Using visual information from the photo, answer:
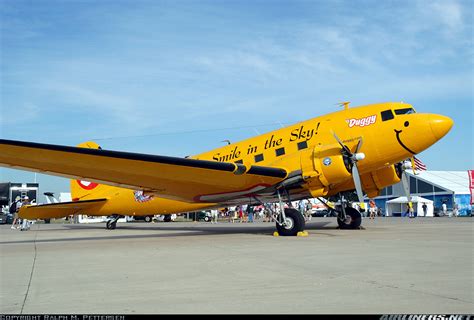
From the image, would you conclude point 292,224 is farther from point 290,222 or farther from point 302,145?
point 302,145

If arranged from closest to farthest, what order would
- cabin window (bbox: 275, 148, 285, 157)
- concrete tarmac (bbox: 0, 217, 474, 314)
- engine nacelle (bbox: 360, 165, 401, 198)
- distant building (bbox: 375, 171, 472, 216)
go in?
concrete tarmac (bbox: 0, 217, 474, 314)
cabin window (bbox: 275, 148, 285, 157)
engine nacelle (bbox: 360, 165, 401, 198)
distant building (bbox: 375, 171, 472, 216)

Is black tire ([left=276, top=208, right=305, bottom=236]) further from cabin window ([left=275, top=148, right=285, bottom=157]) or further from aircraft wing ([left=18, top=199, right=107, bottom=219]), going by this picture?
aircraft wing ([left=18, top=199, right=107, bottom=219])

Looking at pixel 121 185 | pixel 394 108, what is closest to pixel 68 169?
pixel 121 185

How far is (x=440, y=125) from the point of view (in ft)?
50.6

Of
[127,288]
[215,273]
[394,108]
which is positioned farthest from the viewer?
[394,108]

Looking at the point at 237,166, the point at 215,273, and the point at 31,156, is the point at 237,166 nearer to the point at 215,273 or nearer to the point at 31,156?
the point at 31,156

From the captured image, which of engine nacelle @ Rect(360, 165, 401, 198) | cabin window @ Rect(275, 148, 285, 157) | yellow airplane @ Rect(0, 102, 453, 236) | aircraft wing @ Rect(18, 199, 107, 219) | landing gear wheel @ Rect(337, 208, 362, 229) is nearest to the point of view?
yellow airplane @ Rect(0, 102, 453, 236)

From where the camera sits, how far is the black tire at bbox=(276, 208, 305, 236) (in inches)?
621

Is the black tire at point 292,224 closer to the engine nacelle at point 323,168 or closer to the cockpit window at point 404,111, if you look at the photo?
the engine nacelle at point 323,168

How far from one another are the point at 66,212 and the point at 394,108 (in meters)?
17.0

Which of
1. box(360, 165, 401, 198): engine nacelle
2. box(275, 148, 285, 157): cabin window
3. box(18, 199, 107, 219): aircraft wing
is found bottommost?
box(18, 199, 107, 219): aircraft wing

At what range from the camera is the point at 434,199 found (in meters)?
62.1

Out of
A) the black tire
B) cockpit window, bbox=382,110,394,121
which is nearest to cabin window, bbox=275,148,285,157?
the black tire

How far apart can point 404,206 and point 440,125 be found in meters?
43.3
